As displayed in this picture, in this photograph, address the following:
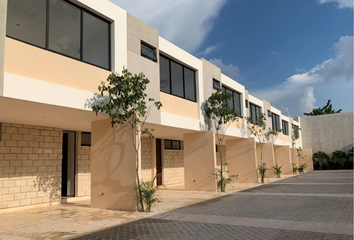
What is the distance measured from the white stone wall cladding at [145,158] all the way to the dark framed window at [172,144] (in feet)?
5.18

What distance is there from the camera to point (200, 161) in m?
14.3

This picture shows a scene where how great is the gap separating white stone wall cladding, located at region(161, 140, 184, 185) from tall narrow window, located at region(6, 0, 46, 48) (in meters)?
11.1

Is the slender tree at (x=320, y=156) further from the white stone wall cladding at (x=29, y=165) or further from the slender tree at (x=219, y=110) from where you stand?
the white stone wall cladding at (x=29, y=165)

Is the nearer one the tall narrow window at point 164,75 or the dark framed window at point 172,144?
the tall narrow window at point 164,75

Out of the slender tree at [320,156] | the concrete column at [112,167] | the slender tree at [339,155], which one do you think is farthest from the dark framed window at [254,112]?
the slender tree at [339,155]

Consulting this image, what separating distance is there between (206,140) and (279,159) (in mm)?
17388

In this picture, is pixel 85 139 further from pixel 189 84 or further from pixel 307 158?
pixel 307 158

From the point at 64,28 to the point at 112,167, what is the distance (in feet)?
14.5

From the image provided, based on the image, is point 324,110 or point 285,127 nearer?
point 285,127

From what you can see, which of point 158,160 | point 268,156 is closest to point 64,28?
point 158,160

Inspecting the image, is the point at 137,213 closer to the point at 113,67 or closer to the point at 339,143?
the point at 113,67

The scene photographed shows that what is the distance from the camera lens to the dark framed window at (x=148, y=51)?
34.7 feet

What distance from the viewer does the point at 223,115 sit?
14.0m

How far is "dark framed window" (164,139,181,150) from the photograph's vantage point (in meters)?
17.7
